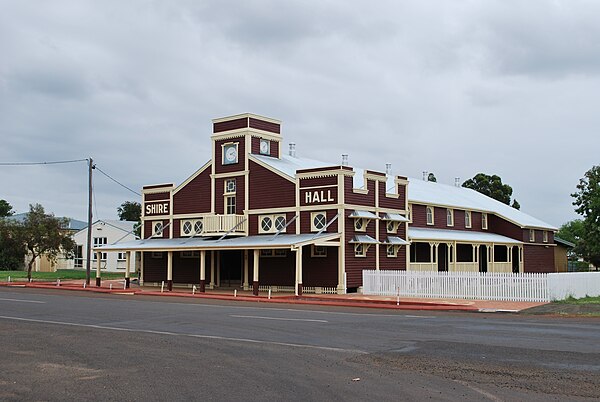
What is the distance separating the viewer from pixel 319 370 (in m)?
10.8

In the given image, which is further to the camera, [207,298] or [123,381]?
[207,298]

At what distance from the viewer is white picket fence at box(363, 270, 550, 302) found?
2759cm

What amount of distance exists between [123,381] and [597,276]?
26.0 m

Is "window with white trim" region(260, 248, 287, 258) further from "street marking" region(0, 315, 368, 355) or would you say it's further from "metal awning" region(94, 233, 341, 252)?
"street marking" region(0, 315, 368, 355)

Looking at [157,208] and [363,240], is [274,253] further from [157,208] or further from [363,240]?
[157,208]

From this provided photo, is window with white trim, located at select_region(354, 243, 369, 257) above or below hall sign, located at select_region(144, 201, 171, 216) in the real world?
below

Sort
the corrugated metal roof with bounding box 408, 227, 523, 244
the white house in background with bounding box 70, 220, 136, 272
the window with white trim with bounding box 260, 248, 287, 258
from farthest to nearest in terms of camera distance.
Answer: the white house in background with bounding box 70, 220, 136, 272 → the corrugated metal roof with bounding box 408, 227, 523, 244 → the window with white trim with bounding box 260, 248, 287, 258

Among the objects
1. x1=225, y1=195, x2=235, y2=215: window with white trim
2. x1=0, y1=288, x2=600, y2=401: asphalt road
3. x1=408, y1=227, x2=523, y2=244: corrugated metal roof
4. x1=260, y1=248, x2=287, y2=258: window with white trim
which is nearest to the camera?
x1=0, y1=288, x2=600, y2=401: asphalt road

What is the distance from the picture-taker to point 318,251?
113 feet

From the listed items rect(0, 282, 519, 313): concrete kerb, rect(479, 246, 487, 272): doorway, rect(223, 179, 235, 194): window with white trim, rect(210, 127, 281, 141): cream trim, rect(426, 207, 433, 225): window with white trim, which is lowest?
rect(0, 282, 519, 313): concrete kerb

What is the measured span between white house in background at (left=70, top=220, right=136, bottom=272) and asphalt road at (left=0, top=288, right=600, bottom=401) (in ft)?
153

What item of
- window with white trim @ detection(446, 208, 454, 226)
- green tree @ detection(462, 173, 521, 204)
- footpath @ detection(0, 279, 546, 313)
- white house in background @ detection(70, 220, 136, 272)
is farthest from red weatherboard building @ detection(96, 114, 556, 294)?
green tree @ detection(462, 173, 521, 204)

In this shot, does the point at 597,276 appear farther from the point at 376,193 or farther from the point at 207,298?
the point at 207,298

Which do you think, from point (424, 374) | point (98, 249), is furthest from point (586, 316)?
point (98, 249)
